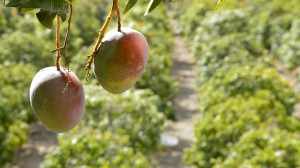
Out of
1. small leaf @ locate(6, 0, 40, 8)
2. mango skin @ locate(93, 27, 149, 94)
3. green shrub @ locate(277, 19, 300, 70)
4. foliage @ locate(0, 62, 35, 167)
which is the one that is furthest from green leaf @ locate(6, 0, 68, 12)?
green shrub @ locate(277, 19, 300, 70)

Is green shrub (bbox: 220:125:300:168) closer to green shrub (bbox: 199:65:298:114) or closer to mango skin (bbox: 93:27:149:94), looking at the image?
green shrub (bbox: 199:65:298:114)

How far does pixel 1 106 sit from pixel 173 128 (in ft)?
8.78

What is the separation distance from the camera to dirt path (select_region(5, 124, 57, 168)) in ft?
19.9

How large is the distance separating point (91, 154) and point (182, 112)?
14.7 feet

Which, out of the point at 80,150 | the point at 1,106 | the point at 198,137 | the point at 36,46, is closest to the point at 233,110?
the point at 198,137

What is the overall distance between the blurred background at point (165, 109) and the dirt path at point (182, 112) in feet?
0.06

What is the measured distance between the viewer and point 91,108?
479 cm

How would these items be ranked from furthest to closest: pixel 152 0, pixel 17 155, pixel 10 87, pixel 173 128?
pixel 173 128
pixel 17 155
pixel 10 87
pixel 152 0

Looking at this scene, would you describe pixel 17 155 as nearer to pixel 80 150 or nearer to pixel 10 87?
pixel 10 87

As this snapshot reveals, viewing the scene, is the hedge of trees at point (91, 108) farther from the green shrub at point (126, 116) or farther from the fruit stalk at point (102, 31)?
the fruit stalk at point (102, 31)

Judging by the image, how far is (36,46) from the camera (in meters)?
7.16

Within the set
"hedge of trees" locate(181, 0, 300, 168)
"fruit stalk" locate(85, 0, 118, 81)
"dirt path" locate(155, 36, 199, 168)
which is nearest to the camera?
"fruit stalk" locate(85, 0, 118, 81)

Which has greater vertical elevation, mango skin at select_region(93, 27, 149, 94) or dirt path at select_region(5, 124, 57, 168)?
mango skin at select_region(93, 27, 149, 94)

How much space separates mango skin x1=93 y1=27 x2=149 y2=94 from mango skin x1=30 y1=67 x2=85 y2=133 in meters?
0.06
